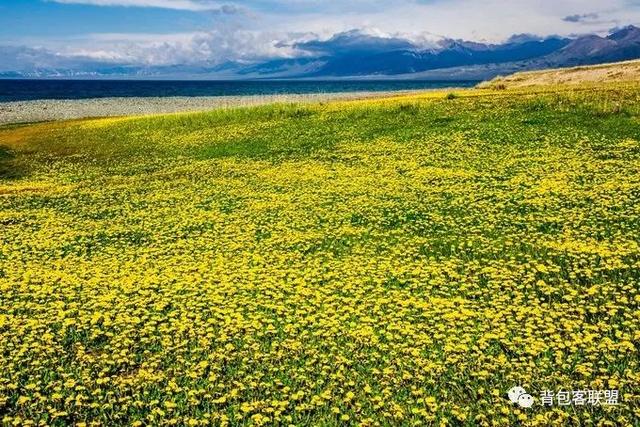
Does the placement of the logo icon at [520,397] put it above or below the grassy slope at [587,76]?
below

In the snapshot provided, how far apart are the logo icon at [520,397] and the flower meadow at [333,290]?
0.19m

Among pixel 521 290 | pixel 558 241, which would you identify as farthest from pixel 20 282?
pixel 558 241

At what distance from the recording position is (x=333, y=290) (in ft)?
58.2

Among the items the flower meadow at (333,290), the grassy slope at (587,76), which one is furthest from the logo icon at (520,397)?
the grassy slope at (587,76)

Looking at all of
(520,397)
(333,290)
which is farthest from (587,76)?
(520,397)

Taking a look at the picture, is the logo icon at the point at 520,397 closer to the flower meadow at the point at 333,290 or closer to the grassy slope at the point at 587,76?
the flower meadow at the point at 333,290

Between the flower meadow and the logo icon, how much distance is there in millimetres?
189

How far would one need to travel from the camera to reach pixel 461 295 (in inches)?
664

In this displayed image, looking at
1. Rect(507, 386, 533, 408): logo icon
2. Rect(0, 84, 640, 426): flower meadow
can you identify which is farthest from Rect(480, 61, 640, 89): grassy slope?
Rect(507, 386, 533, 408): logo icon

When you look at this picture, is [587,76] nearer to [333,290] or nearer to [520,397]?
[333,290]

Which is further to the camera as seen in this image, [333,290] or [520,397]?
[333,290]

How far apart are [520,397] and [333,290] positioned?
23.2 feet

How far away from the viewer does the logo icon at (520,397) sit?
38.2 feet

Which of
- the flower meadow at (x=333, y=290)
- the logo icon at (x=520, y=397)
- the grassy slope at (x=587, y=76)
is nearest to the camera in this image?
the logo icon at (x=520, y=397)
